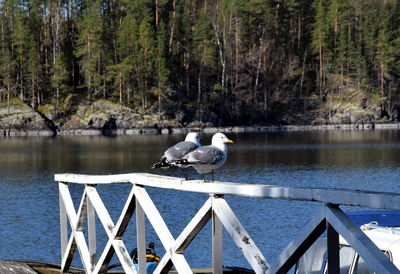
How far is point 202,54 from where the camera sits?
328 ft

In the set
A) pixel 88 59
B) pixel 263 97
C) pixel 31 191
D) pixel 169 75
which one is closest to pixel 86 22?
pixel 88 59

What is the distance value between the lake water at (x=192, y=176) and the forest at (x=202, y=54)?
671 inches

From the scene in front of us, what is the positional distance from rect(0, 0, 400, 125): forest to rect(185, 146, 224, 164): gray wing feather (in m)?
87.5

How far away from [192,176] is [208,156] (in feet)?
119

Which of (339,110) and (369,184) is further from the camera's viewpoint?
(339,110)

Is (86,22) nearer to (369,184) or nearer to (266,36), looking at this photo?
(266,36)

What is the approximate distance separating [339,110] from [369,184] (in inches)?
2619

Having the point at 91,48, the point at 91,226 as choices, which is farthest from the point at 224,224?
the point at 91,48

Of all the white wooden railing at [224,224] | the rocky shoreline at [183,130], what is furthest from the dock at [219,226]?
the rocky shoreline at [183,130]

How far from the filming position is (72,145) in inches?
2842

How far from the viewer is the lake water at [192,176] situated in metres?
22.4

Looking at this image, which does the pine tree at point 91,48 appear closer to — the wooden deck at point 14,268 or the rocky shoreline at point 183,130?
the rocky shoreline at point 183,130

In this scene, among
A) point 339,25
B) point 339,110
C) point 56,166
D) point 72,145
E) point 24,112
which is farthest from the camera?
point 339,25

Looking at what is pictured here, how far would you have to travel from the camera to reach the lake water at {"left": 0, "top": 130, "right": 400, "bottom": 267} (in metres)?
22.4
